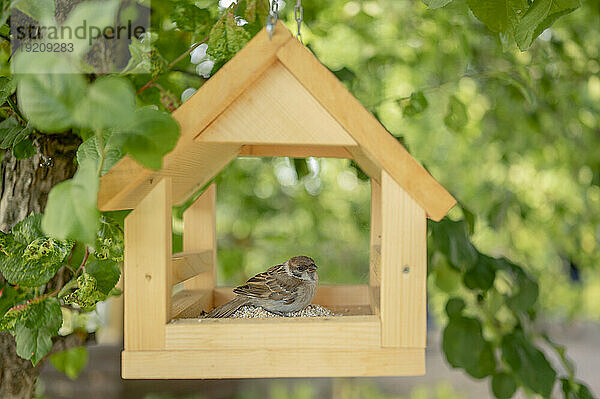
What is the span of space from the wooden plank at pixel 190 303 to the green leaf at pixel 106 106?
0.56m

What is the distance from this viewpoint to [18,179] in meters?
1.39

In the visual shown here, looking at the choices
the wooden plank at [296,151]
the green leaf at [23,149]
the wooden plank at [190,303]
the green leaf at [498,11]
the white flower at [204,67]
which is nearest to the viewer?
the green leaf at [498,11]

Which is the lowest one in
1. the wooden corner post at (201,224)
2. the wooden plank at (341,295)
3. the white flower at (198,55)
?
the wooden plank at (341,295)

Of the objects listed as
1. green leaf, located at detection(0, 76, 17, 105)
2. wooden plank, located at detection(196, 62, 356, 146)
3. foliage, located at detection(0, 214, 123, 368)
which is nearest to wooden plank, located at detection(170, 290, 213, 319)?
foliage, located at detection(0, 214, 123, 368)

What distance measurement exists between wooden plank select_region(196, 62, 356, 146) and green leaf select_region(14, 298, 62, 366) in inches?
15.8

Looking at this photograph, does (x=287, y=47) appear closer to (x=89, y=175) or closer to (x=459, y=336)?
(x=89, y=175)

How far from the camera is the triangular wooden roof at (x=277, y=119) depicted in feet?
3.54

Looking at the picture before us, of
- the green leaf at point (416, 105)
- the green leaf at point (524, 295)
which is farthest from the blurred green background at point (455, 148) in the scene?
the green leaf at point (524, 295)

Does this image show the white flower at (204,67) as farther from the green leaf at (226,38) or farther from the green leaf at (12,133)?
the green leaf at (12,133)

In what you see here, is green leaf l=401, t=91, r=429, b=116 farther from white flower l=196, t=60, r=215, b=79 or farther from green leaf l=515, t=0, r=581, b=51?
green leaf l=515, t=0, r=581, b=51

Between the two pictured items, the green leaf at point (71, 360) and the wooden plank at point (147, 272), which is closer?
the wooden plank at point (147, 272)

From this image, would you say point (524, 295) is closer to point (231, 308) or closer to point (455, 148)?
point (231, 308)

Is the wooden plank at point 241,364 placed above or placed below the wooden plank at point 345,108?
below

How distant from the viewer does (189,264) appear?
1.49 meters
